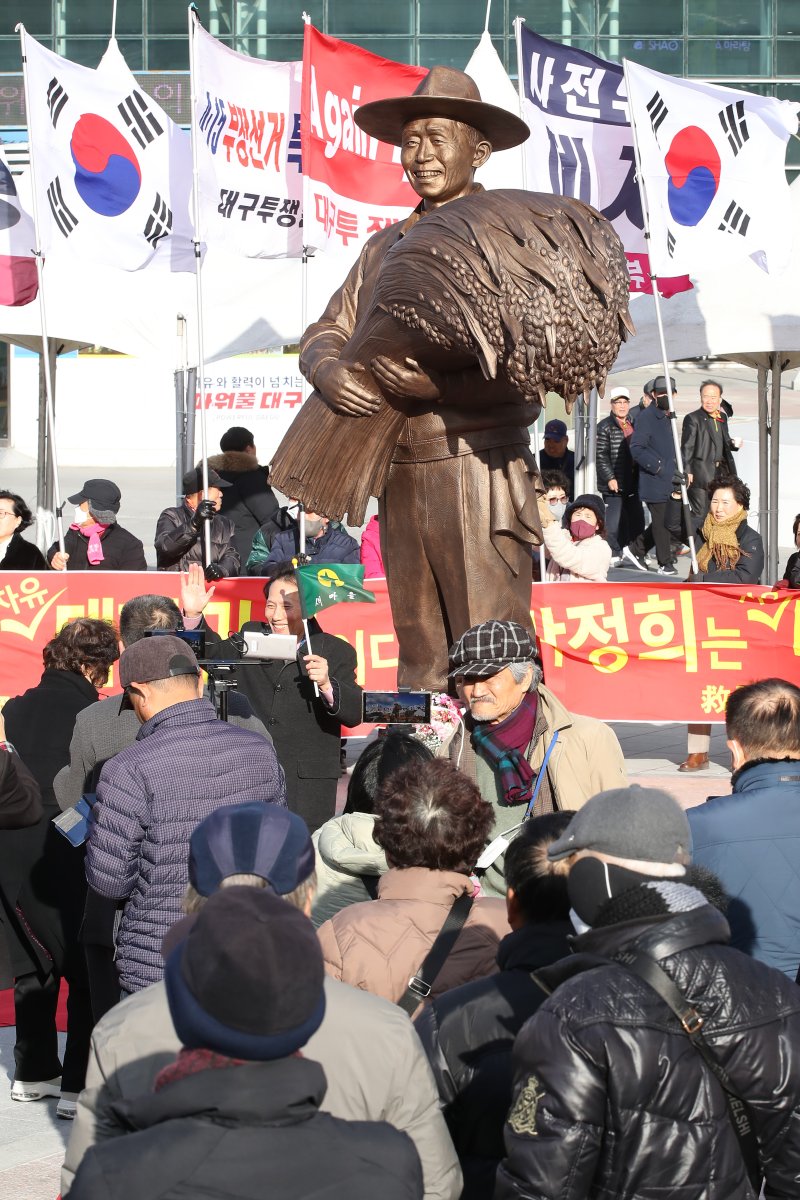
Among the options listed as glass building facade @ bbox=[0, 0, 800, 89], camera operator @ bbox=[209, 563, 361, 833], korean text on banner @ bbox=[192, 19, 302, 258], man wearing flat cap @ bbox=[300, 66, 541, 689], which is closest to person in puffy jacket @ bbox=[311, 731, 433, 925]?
man wearing flat cap @ bbox=[300, 66, 541, 689]

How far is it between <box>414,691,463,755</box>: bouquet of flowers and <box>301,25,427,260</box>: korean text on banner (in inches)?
219

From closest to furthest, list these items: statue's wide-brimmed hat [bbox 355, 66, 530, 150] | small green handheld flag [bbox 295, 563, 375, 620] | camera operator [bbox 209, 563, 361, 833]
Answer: statue's wide-brimmed hat [bbox 355, 66, 530, 150] → small green handheld flag [bbox 295, 563, 375, 620] → camera operator [bbox 209, 563, 361, 833]

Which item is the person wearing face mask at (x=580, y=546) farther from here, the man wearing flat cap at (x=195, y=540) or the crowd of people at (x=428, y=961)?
the crowd of people at (x=428, y=961)

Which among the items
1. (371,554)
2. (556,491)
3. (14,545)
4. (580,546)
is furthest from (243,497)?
(580,546)

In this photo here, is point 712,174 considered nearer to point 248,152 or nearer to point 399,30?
point 248,152

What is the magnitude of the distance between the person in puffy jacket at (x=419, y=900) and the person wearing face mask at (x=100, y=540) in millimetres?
6712

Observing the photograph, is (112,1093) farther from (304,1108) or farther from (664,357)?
(664,357)

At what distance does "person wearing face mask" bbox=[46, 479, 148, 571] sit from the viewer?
32.9 ft

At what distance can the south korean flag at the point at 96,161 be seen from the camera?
34.3 ft

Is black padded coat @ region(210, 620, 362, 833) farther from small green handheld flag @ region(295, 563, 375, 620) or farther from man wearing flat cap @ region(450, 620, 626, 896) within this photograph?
man wearing flat cap @ region(450, 620, 626, 896)

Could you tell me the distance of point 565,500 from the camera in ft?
38.4

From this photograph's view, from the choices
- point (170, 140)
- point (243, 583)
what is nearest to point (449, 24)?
point (170, 140)

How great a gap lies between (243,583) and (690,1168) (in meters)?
7.21

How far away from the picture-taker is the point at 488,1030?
2.88 m
